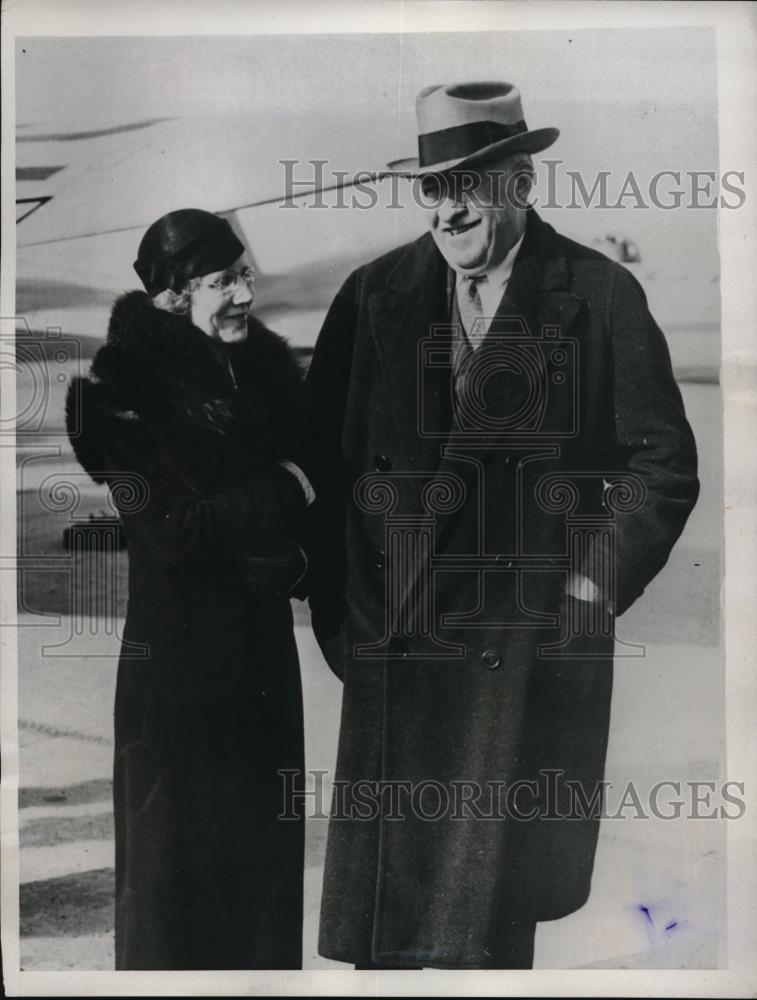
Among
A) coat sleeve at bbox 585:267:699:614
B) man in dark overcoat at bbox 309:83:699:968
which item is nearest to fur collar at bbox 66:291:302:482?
man in dark overcoat at bbox 309:83:699:968

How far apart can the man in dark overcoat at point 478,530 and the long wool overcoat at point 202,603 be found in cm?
13

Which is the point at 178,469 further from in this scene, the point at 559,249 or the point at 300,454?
the point at 559,249

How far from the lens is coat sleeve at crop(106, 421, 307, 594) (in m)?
2.94

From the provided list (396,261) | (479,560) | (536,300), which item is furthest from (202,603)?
(536,300)

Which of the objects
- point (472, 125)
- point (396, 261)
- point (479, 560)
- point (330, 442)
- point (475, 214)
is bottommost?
point (479, 560)

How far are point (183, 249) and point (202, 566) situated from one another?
80 centimetres

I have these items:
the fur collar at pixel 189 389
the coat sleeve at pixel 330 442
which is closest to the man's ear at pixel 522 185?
the coat sleeve at pixel 330 442

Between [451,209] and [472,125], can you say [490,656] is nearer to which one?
[451,209]

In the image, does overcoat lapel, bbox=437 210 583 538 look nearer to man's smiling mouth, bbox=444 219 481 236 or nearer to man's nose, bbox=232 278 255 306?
man's smiling mouth, bbox=444 219 481 236

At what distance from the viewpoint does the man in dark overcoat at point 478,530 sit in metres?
2.91

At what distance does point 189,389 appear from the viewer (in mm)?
2949

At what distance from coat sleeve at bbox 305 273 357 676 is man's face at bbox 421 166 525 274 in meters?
0.26

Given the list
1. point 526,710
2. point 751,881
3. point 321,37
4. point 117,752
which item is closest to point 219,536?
point 117,752

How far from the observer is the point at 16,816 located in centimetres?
300
